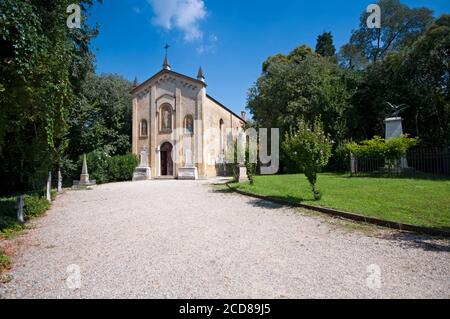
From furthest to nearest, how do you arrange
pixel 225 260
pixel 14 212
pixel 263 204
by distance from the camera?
pixel 263 204 < pixel 14 212 < pixel 225 260

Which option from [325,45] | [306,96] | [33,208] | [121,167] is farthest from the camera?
[325,45]

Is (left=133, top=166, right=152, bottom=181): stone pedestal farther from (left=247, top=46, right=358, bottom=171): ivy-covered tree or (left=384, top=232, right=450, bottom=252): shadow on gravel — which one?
(left=384, top=232, right=450, bottom=252): shadow on gravel

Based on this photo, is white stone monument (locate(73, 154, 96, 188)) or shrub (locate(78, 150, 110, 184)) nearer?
white stone monument (locate(73, 154, 96, 188))

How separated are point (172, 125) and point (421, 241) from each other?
25535 millimetres

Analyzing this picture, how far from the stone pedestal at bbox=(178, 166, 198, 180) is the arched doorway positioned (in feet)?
8.40

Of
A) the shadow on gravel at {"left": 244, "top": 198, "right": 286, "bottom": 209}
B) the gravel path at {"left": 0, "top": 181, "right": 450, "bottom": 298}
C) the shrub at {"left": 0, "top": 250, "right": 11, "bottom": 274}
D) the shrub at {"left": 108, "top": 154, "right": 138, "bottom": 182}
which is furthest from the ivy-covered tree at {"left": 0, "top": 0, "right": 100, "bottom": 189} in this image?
the shrub at {"left": 108, "top": 154, "right": 138, "bottom": 182}

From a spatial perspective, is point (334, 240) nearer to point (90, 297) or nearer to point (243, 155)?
point (90, 297)

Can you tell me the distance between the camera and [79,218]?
8.58 meters

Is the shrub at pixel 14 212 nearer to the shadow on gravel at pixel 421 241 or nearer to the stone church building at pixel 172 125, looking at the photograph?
the shadow on gravel at pixel 421 241

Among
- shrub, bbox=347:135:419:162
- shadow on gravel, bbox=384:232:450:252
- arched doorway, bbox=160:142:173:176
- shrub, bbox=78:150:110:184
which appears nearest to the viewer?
shadow on gravel, bbox=384:232:450:252

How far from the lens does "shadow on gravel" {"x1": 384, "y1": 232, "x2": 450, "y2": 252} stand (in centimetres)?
506

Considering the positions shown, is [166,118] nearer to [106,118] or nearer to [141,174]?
[141,174]

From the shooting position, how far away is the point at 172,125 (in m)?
28.5

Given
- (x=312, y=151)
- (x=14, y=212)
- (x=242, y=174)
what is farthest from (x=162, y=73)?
(x=312, y=151)
